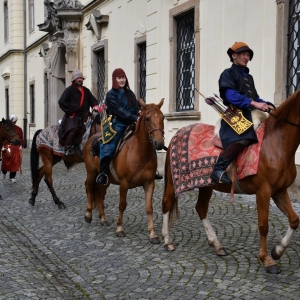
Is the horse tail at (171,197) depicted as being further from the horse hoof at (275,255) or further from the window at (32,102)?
the window at (32,102)

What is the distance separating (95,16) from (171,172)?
1319 cm

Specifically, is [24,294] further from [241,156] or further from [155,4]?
[155,4]

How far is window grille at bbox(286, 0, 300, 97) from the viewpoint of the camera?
938cm

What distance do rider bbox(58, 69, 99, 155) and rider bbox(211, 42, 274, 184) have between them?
4230 millimetres

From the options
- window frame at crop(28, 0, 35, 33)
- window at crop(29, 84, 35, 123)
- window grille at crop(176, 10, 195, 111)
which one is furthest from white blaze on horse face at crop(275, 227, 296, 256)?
window frame at crop(28, 0, 35, 33)

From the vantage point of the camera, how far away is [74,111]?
373 inches

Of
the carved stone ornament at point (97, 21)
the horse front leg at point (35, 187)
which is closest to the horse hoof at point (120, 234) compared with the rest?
the horse front leg at point (35, 187)

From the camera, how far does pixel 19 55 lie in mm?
30016

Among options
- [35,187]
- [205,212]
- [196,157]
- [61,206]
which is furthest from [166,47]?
[196,157]

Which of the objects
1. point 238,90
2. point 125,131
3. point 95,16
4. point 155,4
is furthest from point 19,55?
point 238,90

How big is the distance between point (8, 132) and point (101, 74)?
9.13m

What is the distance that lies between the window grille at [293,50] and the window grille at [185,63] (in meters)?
3.75

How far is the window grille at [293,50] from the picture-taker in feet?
30.8

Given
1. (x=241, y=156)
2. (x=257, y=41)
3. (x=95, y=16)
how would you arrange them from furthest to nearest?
(x=95, y=16) < (x=257, y=41) < (x=241, y=156)
